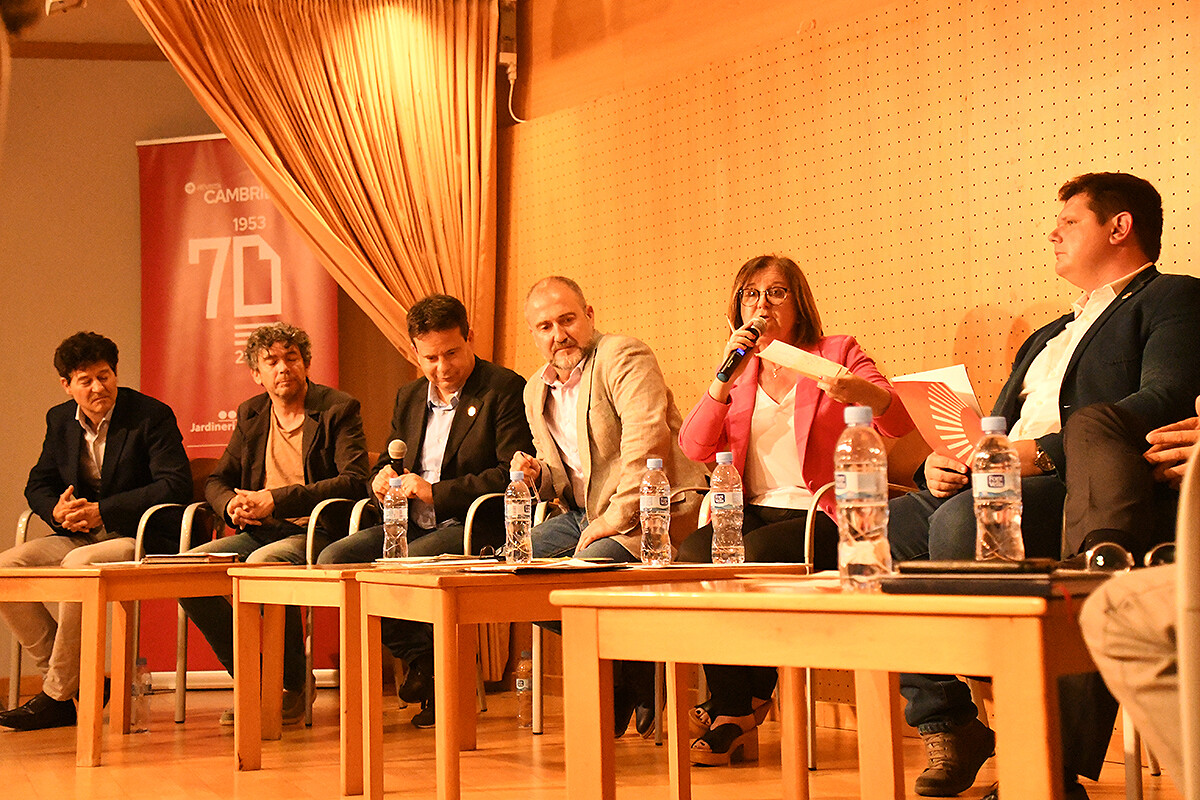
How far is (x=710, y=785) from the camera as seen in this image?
118 inches

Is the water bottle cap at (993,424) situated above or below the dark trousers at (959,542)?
above

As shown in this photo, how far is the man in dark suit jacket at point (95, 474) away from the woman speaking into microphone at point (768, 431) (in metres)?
2.32

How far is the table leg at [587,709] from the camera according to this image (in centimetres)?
159

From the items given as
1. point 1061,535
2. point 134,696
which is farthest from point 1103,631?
point 134,696

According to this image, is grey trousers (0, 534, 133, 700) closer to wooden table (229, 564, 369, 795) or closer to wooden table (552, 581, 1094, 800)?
wooden table (229, 564, 369, 795)

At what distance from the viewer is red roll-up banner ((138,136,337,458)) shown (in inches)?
216

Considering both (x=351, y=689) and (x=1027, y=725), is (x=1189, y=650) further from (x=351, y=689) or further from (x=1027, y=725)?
(x=351, y=689)

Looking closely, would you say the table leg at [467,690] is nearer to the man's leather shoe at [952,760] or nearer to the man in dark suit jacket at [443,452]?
the man in dark suit jacket at [443,452]

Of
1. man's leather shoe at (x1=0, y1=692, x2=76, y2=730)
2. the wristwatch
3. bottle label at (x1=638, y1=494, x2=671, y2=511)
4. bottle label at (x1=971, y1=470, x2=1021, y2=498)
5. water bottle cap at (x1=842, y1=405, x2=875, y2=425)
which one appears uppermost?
water bottle cap at (x1=842, y1=405, x2=875, y2=425)

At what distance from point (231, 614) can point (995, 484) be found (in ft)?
10.9

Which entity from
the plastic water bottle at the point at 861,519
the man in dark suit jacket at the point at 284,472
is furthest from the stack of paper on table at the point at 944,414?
the man in dark suit jacket at the point at 284,472

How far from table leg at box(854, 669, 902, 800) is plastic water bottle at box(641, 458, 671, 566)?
101 centimetres

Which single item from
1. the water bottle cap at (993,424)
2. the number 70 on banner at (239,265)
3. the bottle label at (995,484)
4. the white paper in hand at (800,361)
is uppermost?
the number 70 on banner at (239,265)

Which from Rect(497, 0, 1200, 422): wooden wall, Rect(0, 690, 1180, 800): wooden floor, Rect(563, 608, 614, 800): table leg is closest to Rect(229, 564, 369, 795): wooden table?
Rect(0, 690, 1180, 800): wooden floor
